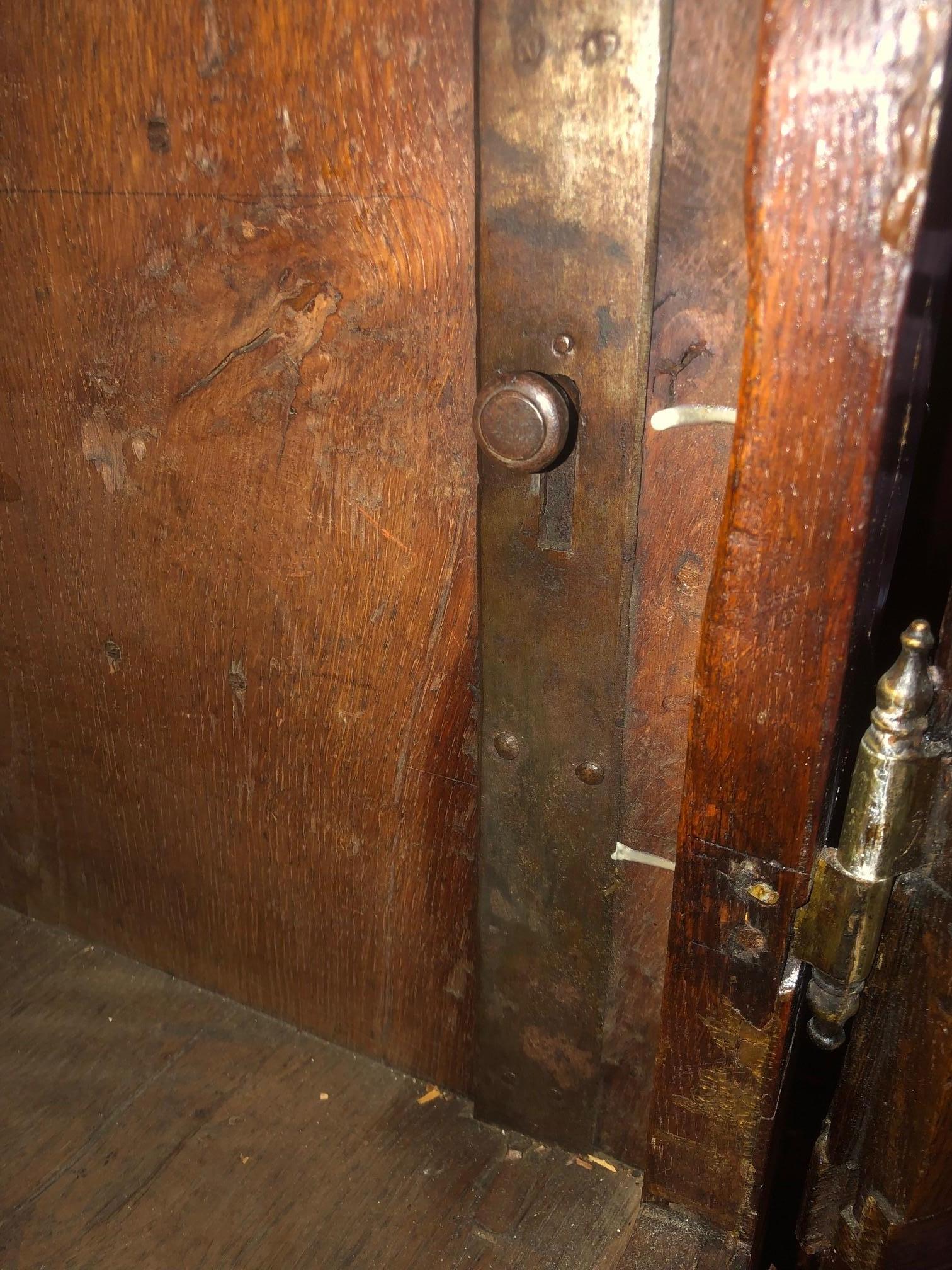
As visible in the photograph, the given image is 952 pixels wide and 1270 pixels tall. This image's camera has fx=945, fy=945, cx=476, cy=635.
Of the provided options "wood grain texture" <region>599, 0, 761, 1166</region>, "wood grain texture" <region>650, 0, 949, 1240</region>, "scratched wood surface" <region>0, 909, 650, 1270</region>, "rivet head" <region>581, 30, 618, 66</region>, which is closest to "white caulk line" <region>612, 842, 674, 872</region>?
"wood grain texture" <region>599, 0, 761, 1166</region>

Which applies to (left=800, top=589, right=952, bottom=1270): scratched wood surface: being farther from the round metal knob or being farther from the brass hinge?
the round metal knob

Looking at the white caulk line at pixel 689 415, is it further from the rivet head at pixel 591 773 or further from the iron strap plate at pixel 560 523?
the rivet head at pixel 591 773

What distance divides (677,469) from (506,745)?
266mm

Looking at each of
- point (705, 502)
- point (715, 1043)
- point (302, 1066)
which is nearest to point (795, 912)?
point (715, 1043)

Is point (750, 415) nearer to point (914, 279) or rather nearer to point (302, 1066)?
point (914, 279)

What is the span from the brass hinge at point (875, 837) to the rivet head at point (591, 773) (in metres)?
0.19

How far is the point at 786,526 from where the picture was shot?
54 cm

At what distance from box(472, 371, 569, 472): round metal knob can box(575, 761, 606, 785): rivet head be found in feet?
0.82

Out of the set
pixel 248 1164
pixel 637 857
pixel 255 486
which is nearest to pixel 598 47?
pixel 255 486

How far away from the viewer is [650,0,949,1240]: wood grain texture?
0.46m

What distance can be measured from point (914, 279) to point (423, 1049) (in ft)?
2.83

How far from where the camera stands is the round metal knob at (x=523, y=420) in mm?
632

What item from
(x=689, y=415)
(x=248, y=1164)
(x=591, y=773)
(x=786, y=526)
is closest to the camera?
(x=786, y=526)

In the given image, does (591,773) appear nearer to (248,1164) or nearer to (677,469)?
(677,469)
